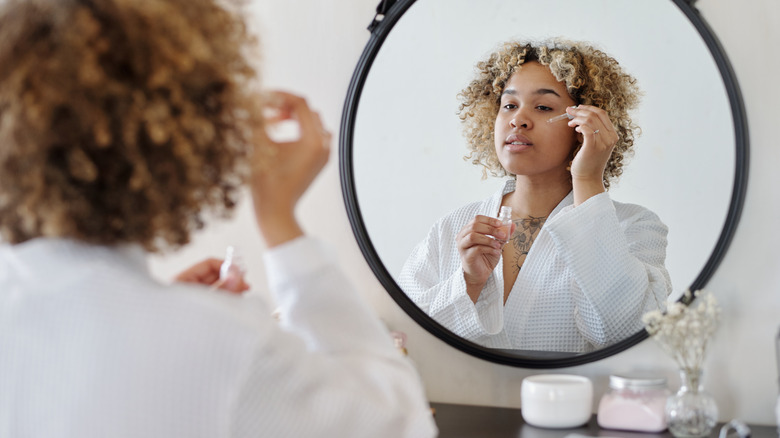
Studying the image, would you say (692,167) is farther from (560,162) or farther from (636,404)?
(636,404)

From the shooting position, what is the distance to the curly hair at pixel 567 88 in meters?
1.19

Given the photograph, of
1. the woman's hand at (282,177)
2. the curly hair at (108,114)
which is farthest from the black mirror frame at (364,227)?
the curly hair at (108,114)

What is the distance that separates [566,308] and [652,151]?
29cm

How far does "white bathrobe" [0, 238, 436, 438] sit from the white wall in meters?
0.47

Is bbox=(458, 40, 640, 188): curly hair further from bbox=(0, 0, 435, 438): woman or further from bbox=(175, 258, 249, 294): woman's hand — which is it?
bbox=(0, 0, 435, 438): woman

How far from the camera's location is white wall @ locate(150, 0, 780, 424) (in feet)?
3.70

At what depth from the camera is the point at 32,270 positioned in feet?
2.02

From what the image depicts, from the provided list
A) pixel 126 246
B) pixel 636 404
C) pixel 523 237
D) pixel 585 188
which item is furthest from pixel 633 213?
pixel 126 246

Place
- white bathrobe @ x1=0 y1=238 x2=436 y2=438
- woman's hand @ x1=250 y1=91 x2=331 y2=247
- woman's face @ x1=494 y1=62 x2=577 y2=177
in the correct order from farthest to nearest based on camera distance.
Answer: woman's face @ x1=494 y1=62 x2=577 y2=177
woman's hand @ x1=250 y1=91 x2=331 y2=247
white bathrobe @ x1=0 y1=238 x2=436 y2=438

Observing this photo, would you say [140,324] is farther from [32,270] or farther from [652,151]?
[652,151]

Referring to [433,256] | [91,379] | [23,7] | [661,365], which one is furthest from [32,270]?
[661,365]

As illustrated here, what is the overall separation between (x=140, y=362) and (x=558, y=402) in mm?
745

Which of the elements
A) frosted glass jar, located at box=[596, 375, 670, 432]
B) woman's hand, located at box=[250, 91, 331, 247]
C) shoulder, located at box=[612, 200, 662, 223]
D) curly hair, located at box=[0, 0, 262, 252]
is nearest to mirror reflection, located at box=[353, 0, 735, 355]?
shoulder, located at box=[612, 200, 662, 223]

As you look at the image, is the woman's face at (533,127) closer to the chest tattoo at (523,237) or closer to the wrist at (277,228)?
the chest tattoo at (523,237)
